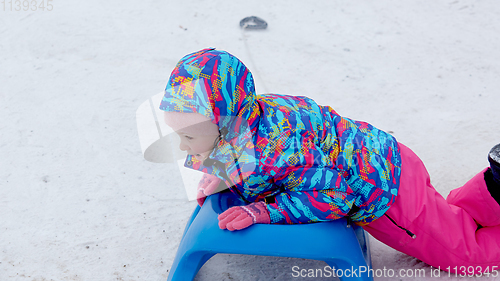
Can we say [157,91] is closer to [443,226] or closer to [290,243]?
[290,243]

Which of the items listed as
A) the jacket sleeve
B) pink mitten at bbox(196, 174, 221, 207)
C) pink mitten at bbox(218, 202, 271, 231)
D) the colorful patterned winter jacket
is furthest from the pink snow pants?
pink mitten at bbox(196, 174, 221, 207)

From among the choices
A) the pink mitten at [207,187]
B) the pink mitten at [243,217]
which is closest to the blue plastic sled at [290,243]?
the pink mitten at [243,217]

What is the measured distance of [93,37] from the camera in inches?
93.4

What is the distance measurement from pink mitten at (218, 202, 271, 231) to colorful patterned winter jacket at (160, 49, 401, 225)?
0.8 inches

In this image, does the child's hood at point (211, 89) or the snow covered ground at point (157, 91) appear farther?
the snow covered ground at point (157, 91)

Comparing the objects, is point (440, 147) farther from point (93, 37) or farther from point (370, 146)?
point (93, 37)

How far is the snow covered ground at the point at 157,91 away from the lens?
1.30 meters

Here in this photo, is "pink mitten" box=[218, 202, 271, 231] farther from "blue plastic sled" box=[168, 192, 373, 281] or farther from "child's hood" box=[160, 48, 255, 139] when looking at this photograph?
"child's hood" box=[160, 48, 255, 139]

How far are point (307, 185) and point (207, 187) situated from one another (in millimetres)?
340

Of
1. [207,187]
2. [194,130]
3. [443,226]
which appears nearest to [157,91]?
[207,187]

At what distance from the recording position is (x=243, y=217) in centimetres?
96

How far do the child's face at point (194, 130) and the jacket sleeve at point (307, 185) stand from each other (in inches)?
5.5

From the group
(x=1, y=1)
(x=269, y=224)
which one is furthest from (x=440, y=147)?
(x=1, y=1)

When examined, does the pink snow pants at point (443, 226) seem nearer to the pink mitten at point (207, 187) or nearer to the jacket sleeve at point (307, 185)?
the jacket sleeve at point (307, 185)
